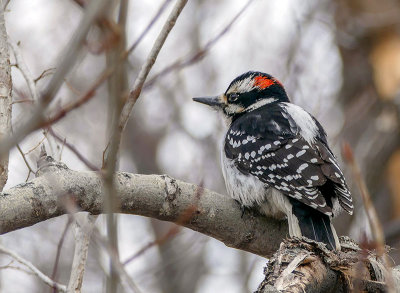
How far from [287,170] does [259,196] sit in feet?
0.94

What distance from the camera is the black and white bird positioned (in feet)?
14.8

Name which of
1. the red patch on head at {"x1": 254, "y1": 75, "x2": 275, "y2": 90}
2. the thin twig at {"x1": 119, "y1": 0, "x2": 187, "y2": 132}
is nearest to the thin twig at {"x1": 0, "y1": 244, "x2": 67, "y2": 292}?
the thin twig at {"x1": 119, "y1": 0, "x2": 187, "y2": 132}

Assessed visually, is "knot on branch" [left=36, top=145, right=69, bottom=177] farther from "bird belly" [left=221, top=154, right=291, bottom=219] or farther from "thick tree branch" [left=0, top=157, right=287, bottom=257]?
"bird belly" [left=221, top=154, right=291, bottom=219]

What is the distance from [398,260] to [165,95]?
181 inches

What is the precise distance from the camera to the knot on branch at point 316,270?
10.5 ft

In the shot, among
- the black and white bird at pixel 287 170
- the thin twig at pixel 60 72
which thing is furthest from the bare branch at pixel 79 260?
the thin twig at pixel 60 72

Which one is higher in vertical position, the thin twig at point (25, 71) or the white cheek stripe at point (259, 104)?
the white cheek stripe at point (259, 104)

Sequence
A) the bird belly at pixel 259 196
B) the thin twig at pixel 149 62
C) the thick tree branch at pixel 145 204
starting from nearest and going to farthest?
the thin twig at pixel 149 62
the thick tree branch at pixel 145 204
the bird belly at pixel 259 196

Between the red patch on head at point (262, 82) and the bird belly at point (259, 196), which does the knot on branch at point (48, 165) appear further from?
the red patch on head at point (262, 82)

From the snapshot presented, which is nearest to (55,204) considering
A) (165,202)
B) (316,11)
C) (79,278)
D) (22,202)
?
(22,202)

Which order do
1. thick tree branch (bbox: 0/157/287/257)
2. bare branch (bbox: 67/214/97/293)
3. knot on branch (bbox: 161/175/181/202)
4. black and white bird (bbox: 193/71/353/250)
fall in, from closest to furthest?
1. thick tree branch (bbox: 0/157/287/257)
2. bare branch (bbox: 67/214/97/293)
3. knot on branch (bbox: 161/175/181/202)
4. black and white bird (bbox: 193/71/353/250)

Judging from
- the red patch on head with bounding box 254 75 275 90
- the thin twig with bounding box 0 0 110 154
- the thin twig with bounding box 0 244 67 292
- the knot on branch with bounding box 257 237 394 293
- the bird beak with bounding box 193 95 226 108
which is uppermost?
the red patch on head with bounding box 254 75 275 90

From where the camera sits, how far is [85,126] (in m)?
10.5

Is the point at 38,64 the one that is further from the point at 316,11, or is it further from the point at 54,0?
the point at 316,11
